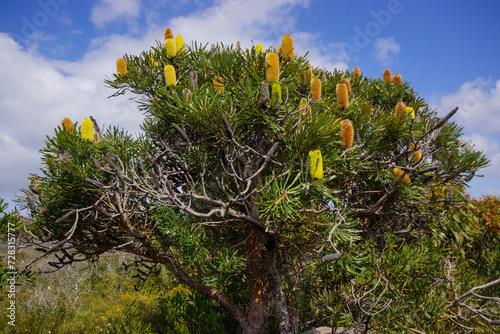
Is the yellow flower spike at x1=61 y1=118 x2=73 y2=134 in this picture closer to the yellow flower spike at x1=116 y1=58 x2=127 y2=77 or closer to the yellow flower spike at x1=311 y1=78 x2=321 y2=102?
the yellow flower spike at x1=116 y1=58 x2=127 y2=77

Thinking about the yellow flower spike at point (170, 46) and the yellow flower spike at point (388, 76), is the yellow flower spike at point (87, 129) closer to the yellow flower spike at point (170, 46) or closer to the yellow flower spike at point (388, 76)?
the yellow flower spike at point (170, 46)

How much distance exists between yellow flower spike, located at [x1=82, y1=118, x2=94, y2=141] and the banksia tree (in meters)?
0.08

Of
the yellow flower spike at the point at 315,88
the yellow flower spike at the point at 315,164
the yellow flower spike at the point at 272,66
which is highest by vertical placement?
the yellow flower spike at the point at 272,66

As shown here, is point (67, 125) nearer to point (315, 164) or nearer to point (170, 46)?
point (170, 46)

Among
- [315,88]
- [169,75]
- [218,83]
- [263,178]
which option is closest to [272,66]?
[315,88]

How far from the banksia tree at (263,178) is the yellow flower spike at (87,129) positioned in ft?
0.27

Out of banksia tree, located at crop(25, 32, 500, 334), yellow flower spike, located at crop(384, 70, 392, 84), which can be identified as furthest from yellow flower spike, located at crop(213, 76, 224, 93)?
yellow flower spike, located at crop(384, 70, 392, 84)

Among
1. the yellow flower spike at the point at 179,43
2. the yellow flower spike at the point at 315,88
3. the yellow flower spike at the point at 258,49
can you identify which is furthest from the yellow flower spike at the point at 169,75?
the yellow flower spike at the point at 315,88

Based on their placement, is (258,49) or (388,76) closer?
(258,49)

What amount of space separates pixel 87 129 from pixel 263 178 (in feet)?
5.94

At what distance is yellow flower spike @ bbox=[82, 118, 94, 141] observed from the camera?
3.02m

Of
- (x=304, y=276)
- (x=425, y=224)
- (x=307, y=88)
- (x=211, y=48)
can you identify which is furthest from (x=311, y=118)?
(x=425, y=224)

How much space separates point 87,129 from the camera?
3023mm

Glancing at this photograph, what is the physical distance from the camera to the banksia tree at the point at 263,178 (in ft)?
8.57
